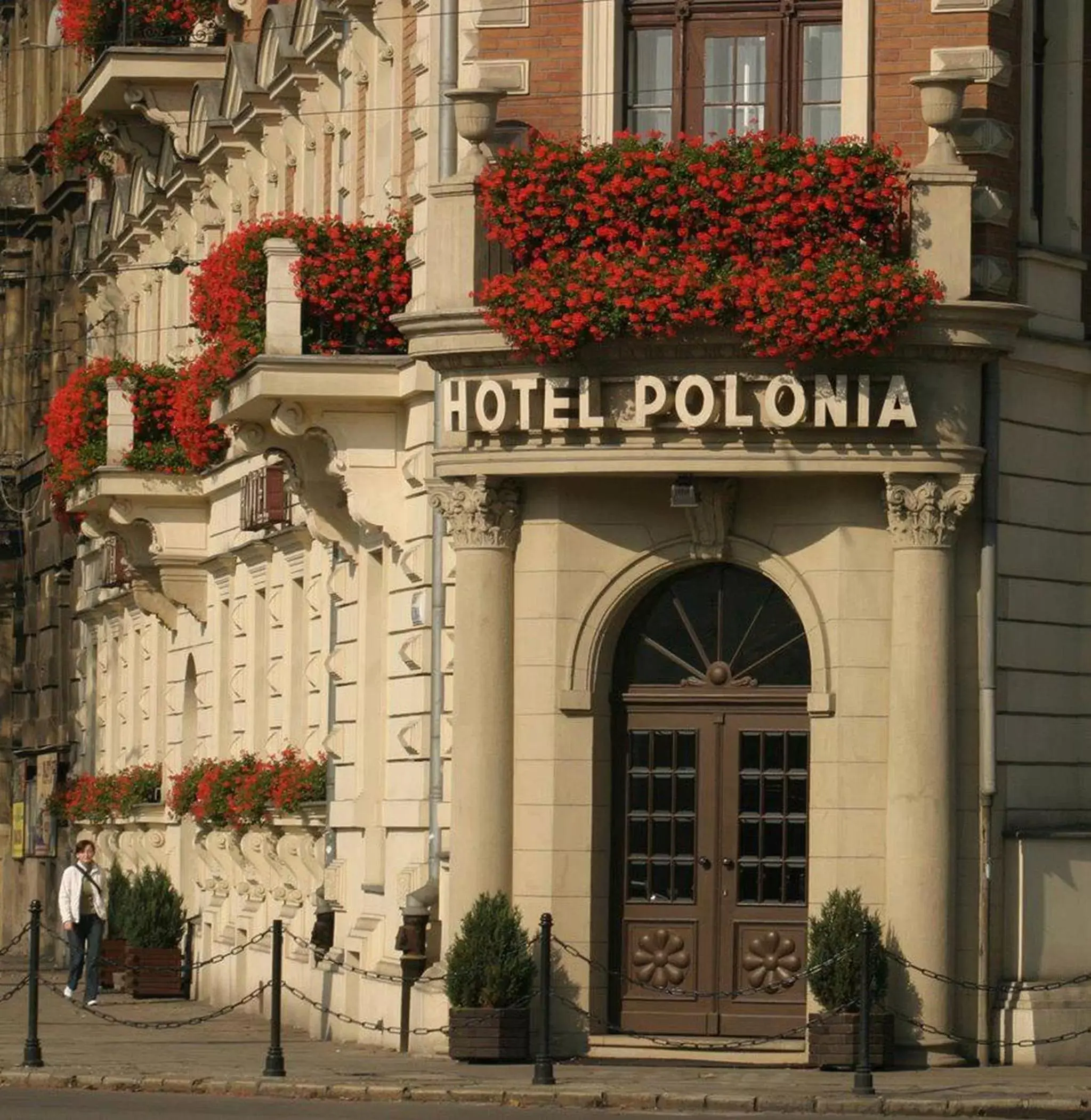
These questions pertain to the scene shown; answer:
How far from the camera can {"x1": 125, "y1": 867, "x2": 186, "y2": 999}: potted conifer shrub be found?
40906mm

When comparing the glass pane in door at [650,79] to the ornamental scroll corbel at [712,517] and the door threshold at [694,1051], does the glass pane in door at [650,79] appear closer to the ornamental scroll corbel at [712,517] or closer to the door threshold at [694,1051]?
the ornamental scroll corbel at [712,517]

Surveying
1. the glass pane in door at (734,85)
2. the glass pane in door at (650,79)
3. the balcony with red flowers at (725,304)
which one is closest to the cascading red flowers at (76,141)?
the glass pane in door at (650,79)

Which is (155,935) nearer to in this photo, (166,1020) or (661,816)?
(166,1020)

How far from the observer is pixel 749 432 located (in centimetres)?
2695

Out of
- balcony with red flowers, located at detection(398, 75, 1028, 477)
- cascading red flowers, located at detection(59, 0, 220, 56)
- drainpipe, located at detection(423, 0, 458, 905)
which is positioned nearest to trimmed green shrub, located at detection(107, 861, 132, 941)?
cascading red flowers, located at detection(59, 0, 220, 56)

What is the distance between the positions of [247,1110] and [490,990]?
335 cm

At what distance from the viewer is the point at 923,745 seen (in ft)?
88.2

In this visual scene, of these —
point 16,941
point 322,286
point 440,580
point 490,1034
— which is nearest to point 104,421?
point 322,286

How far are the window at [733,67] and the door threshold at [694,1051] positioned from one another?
657cm

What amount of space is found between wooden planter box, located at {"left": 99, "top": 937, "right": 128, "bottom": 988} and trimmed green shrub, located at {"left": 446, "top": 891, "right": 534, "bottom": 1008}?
1545 cm

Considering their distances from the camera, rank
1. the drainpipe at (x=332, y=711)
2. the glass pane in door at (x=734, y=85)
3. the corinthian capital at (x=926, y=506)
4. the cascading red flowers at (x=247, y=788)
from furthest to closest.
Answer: the cascading red flowers at (x=247, y=788), the drainpipe at (x=332, y=711), the glass pane in door at (x=734, y=85), the corinthian capital at (x=926, y=506)

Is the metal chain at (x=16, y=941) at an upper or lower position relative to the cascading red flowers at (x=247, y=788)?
lower

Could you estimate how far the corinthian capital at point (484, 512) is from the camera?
90.8 ft

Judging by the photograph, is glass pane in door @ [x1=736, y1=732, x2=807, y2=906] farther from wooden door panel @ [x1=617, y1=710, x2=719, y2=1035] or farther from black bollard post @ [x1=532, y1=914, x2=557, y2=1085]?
black bollard post @ [x1=532, y1=914, x2=557, y2=1085]
